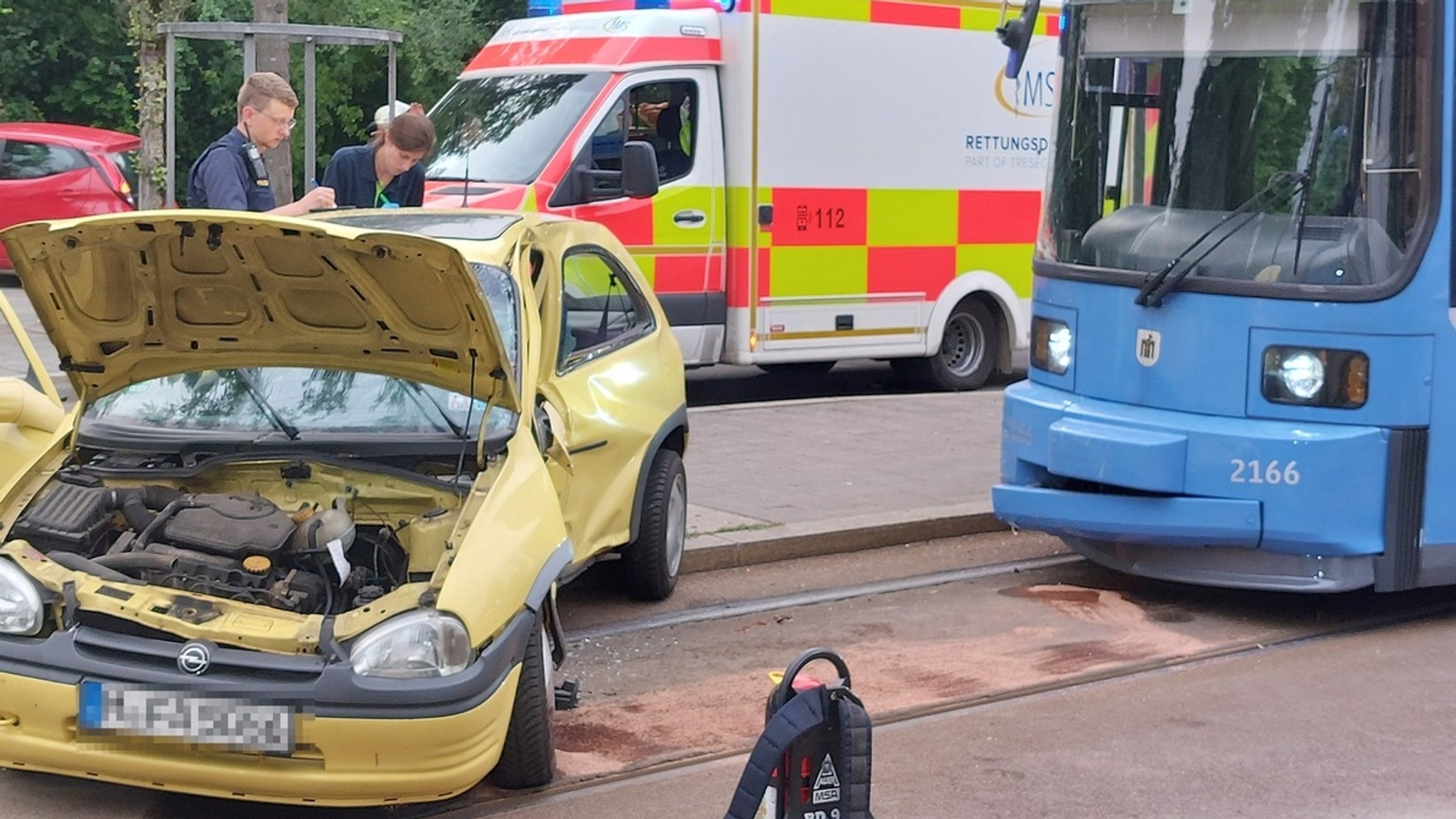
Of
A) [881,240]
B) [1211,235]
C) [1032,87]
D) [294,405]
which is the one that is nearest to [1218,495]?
[1211,235]

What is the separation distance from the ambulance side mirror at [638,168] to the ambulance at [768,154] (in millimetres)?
11

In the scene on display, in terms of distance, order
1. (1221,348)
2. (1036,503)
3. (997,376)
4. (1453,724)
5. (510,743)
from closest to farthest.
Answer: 1. (510,743)
2. (1453,724)
3. (1221,348)
4. (1036,503)
5. (997,376)

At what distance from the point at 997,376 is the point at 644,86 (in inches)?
166

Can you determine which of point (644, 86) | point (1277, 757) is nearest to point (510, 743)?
point (1277, 757)

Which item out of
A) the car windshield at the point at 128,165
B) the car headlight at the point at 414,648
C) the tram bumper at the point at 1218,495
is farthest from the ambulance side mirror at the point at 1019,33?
the car windshield at the point at 128,165

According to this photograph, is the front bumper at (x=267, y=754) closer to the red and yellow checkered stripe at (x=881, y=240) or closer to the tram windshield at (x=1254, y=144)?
the tram windshield at (x=1254, y=144)

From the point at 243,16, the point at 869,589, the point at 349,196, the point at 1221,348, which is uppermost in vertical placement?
the point at 243,16

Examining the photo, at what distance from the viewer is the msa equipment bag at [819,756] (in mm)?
3633

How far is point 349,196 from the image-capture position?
7.86 m

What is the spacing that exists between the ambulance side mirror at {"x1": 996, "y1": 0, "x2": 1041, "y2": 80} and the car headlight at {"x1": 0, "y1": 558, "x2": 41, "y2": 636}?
192 inches

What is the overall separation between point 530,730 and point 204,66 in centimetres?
1959

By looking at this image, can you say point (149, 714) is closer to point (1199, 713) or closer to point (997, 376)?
point (1199, 713)

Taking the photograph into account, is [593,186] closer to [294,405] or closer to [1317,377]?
[1317,377]

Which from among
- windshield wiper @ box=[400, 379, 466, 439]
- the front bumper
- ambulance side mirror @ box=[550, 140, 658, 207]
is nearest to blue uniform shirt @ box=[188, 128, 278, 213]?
windshield wiper @ box=[400, 379, 466, 439]
